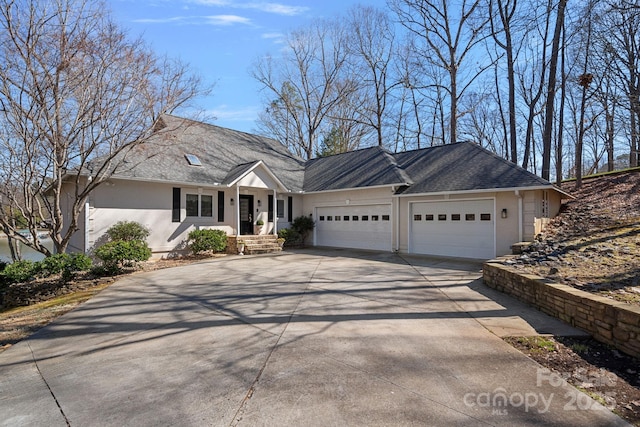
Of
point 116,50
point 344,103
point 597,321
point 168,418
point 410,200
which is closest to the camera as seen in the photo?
point 168,418

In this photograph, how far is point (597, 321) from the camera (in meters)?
4.22

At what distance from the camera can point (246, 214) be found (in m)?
15.0

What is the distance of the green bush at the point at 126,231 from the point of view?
11.0 metres

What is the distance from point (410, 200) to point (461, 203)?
1926 mm

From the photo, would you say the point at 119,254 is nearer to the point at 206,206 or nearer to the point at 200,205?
the point at 200,205

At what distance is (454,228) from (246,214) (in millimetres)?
8921

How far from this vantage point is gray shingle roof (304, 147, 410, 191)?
1350 cm

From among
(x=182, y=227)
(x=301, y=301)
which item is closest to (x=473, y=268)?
(x=301, y=301)

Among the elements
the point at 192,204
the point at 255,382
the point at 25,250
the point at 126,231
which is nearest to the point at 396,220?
the point at 192,204

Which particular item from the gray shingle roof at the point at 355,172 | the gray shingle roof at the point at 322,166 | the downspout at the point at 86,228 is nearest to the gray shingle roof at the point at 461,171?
the gray shingle roof at the point at 322,166

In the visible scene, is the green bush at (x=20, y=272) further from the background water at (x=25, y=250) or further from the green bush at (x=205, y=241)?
the background water at (x=25, y=250)

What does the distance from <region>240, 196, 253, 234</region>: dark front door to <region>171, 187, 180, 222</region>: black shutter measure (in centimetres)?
288

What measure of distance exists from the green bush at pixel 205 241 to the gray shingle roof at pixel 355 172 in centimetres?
529

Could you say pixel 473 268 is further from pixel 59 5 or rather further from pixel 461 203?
pixel 59 5
